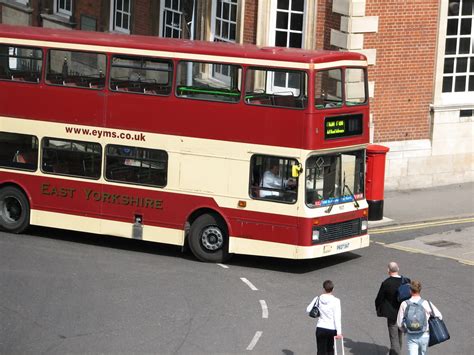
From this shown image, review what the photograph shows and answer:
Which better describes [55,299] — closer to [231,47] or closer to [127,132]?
[127,132]

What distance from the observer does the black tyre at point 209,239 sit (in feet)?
69.1

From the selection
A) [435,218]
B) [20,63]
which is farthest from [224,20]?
[20,63]

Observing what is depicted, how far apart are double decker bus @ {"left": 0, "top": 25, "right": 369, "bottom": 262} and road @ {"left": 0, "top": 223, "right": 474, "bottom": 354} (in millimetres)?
561

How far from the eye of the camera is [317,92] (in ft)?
65.5

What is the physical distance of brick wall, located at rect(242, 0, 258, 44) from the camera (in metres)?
29.0

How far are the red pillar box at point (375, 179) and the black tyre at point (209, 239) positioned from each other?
4.54 meters

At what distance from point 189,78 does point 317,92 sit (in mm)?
2492

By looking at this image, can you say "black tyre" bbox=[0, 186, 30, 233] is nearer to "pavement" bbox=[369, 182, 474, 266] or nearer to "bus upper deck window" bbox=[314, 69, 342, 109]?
"bus upper deck window" bbox=[314, 69, 342, 109]

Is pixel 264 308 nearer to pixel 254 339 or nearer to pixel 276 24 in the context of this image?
pixel 254 339

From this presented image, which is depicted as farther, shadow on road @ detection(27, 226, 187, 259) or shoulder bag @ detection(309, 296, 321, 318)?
shadow on road @ detection(27, 226, 187, 259)

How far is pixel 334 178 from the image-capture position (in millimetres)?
20672

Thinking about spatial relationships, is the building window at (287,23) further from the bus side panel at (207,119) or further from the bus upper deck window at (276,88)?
the bus upper deck window at (276,88)

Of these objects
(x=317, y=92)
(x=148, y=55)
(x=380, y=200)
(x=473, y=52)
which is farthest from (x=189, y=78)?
(x=473, y=52)

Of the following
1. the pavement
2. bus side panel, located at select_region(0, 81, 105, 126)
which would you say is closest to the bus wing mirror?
the pavement
